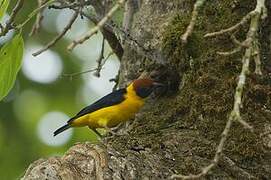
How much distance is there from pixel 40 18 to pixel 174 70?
131 centimetres

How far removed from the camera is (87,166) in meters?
2.34

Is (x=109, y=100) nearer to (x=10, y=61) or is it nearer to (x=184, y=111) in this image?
(x=184, y=111)

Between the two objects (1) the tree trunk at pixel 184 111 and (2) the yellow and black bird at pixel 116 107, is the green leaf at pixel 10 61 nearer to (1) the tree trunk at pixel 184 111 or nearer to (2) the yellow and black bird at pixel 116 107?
(1) the tree trunk at pixel 184 111

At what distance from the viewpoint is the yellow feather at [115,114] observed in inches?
156

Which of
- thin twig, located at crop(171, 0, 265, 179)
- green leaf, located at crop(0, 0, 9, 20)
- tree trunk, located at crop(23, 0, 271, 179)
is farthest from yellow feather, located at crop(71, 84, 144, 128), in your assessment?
thin twig, located at crop(171, 0, 265, 179)

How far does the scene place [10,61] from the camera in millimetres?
2387

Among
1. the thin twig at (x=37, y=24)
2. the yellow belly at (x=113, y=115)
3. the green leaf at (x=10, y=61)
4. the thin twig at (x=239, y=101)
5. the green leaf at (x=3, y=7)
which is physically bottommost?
the yellow belly at (x=113, y=115)

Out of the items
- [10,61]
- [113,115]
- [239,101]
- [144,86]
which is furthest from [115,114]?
[239,101]

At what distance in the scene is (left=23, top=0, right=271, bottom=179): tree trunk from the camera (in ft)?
7.86

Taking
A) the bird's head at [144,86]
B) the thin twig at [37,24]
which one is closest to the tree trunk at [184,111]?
the bird's head at [144,86]

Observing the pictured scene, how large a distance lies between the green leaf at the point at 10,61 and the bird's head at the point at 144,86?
113cm

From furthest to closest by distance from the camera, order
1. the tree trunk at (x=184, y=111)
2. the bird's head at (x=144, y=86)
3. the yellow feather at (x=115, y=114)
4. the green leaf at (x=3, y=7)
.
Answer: the yellow feather at (x=115, y=114) < the bird's head at (x=144, y=86) < the tree trunk at (x=184, y=111) < the green leaf at (x=3, y=7)

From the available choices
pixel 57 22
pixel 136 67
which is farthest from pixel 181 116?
pixel 57 22

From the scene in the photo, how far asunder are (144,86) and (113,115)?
664 millimetres
